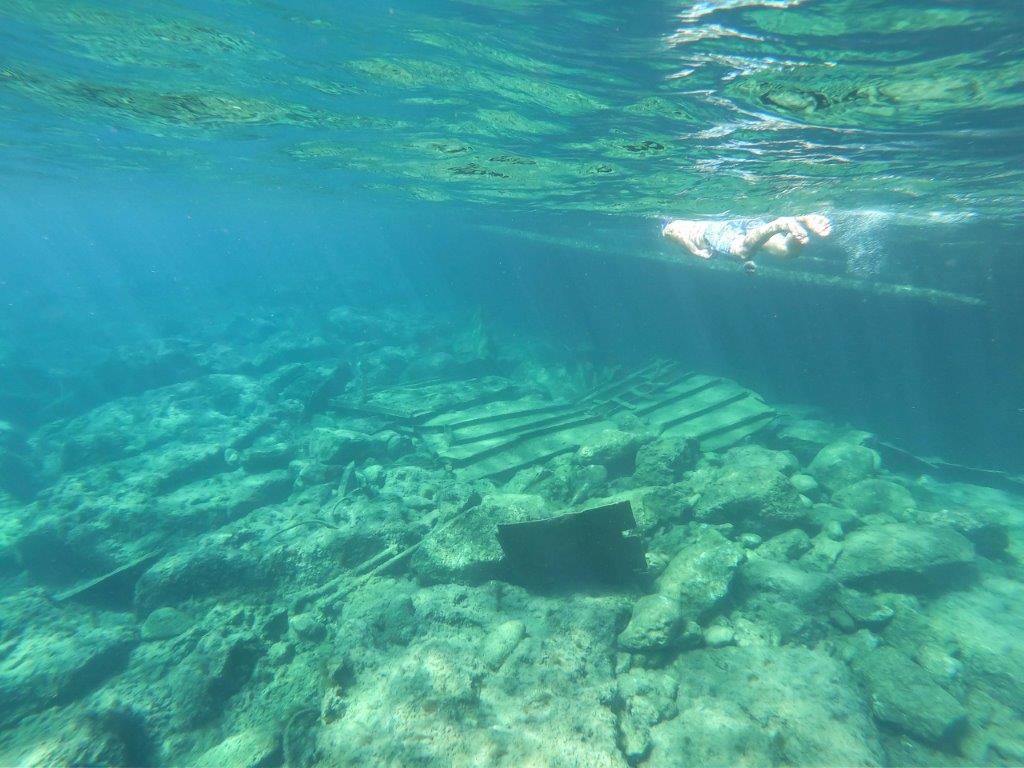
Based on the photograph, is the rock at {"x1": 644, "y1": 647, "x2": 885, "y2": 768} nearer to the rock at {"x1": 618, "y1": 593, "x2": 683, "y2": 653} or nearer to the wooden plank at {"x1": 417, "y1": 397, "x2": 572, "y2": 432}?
the rock at {"x1": 618, "y1": 593, "x2": 683, "y2": 653}

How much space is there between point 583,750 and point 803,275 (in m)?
15.6

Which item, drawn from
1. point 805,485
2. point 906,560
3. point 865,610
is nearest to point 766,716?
point 865,610

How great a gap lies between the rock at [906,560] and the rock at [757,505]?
1.02 meters

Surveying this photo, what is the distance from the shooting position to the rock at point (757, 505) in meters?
8.54

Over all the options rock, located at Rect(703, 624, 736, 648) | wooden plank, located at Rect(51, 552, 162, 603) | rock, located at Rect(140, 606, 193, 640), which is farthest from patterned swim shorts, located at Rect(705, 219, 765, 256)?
wooden plank, located at Rect(51, 552, 162, 603)

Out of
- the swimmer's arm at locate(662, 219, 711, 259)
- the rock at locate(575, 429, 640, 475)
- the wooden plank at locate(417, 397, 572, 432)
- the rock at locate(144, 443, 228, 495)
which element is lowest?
the rock at locate(144, 443, 228, 495)

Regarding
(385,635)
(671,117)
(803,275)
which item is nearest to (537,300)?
(803,275)

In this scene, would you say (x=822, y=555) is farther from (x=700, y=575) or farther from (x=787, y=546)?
(x=700, y=575)

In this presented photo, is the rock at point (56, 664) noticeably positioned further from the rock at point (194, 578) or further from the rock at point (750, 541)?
the rock at point (750, 541)

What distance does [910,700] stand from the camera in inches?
217

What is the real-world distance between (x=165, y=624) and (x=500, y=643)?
6.32 m

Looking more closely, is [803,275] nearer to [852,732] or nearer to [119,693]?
[852,732]

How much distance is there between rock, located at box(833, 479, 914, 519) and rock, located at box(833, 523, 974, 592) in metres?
1.69

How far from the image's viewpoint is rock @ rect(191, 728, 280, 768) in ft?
17.6
